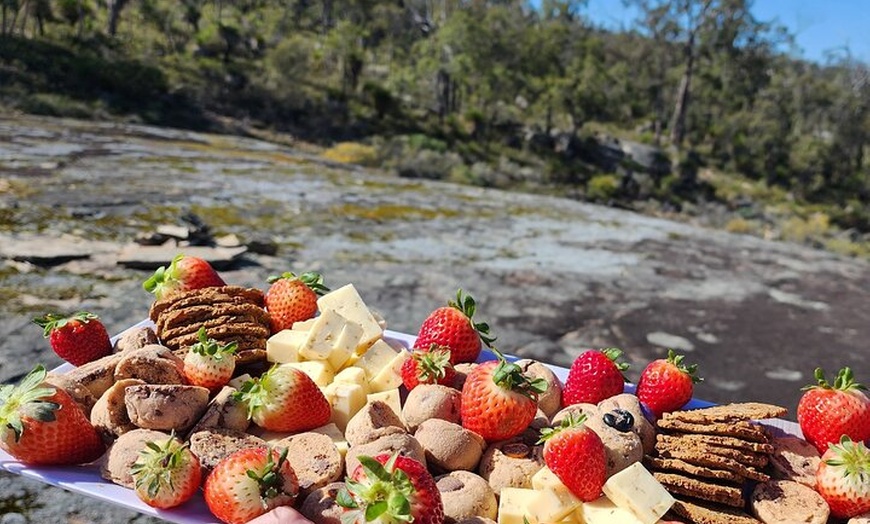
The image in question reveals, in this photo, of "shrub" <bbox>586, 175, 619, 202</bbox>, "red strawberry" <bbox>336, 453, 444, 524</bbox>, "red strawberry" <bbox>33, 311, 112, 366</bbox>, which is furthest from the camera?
"shrub" <bbox>586, 175, 619, 202</bbox>

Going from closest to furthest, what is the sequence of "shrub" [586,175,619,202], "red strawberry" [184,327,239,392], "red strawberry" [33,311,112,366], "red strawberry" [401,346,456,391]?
"red strawberry" [184,327,239,392], "red strawberry" [401,346,456,391], "red strawberry" [33,311,112,366], "shrub" [586,175,619,202]

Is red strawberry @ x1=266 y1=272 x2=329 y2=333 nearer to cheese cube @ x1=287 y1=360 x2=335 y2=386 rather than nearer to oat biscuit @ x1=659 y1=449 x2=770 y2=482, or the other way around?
cheese cube @ x1=287 y1=360 x2=335 y2=386

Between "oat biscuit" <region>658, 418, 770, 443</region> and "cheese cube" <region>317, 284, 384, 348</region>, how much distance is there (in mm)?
828

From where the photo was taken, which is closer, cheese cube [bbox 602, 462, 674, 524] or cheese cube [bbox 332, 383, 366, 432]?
cheese cube [bbox 602, 462, 674, 524]

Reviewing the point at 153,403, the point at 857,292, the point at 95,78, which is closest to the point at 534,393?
the point at 153,403

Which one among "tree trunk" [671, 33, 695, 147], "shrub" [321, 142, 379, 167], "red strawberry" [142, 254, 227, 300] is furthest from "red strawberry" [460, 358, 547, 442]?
"tree trunk" [671, 33, 695, 147]

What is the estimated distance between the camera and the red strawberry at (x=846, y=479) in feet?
4.36

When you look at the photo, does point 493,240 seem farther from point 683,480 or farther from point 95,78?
point 95,78

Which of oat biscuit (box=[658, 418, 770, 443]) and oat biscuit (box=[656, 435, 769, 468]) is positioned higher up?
oat biscuit (box=[658, 418, 770, 443])

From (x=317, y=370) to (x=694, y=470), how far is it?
92 cm

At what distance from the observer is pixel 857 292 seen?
4648mm

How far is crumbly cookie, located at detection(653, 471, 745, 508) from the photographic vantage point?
1348 millimetres

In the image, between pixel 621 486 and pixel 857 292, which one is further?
pixel 857 292

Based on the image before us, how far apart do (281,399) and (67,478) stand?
0.45 meters
